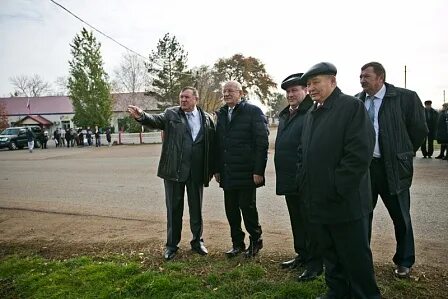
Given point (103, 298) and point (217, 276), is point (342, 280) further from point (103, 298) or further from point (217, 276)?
point (103, 298)

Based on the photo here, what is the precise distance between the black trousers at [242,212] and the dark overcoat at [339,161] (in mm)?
1381

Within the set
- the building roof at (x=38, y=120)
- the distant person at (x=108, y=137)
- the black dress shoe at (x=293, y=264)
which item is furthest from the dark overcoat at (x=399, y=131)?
the building roof at (x=38, y=120)

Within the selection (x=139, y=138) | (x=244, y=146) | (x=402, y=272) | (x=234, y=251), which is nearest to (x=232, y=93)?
(x=244, y=146)

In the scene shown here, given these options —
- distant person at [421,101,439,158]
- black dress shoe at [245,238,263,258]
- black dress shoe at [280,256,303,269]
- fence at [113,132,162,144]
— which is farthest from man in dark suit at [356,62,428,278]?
fence at [113,132,162,144]

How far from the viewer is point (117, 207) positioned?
23.5 ft

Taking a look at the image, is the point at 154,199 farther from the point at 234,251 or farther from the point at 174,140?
the point at 234,251

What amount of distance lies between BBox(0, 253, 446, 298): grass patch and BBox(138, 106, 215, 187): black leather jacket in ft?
3.51

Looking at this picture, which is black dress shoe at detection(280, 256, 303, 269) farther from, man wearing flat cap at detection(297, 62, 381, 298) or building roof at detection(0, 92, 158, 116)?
building roof at detection(0, 92, 158, 116)

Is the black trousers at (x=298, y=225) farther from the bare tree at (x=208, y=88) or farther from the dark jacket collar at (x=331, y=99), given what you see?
the bare tree at (x=208, y=88)

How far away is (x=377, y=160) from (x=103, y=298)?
305 cm

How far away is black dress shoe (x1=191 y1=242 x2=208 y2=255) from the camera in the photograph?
4.43 meters

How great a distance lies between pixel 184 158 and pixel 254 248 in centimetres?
141

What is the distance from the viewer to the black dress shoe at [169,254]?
4.30m

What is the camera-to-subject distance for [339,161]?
2777 mm
